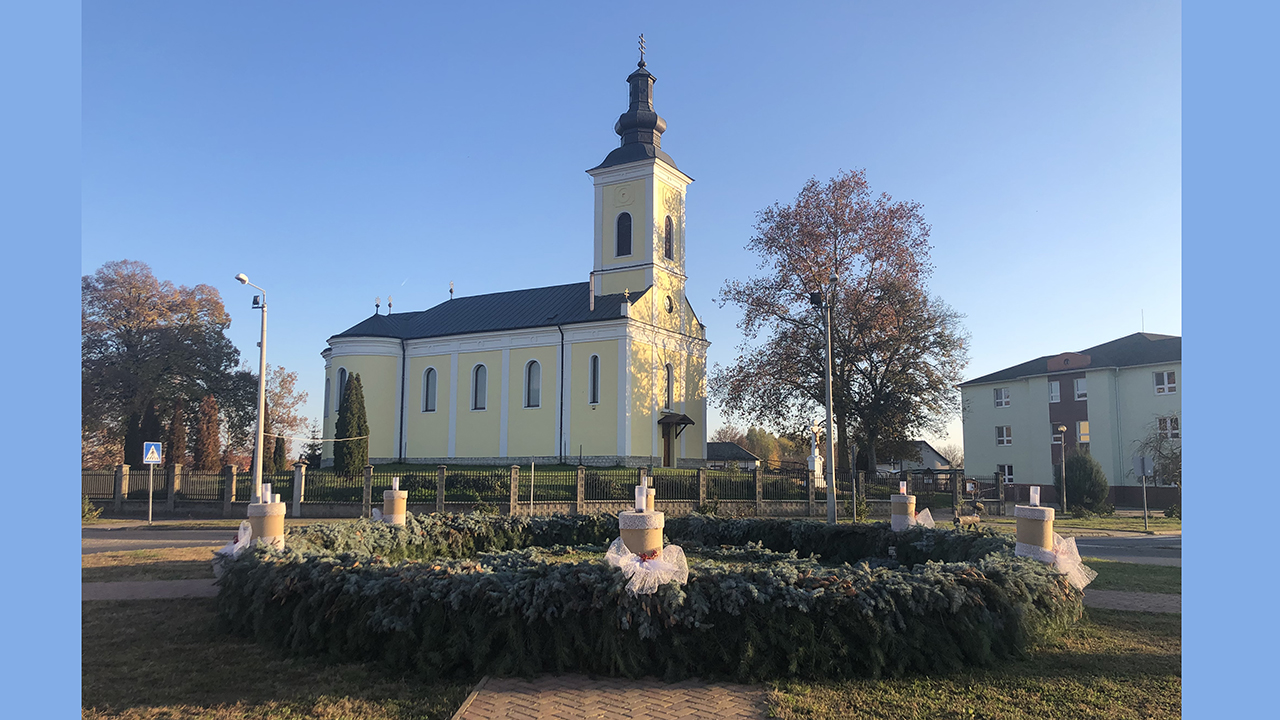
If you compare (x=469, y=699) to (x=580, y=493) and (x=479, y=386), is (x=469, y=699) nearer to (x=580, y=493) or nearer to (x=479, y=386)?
(x=580, y=493)

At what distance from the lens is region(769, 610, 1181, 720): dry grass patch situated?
5.58m

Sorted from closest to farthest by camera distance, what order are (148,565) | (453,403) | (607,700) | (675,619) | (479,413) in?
(607,700)
(675,619)
(148,565)
(479,413)
(453,403)

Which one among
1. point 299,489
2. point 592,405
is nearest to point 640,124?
point 592,405

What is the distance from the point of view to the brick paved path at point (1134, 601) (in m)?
9.69

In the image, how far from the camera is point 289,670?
261 inches

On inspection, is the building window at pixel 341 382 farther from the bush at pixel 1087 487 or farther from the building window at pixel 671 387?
the bush at pixel 1087 487

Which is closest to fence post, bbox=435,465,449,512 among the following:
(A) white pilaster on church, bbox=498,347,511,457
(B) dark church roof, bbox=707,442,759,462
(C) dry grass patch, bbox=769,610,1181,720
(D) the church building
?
(D) the church building

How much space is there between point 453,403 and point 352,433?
8.06 meters

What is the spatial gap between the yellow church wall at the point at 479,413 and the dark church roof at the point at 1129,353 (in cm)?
2199

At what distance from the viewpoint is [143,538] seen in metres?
19.1

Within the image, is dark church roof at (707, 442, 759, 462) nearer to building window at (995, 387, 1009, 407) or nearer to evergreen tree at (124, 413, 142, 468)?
building window at (995, 387, 1009, 407)

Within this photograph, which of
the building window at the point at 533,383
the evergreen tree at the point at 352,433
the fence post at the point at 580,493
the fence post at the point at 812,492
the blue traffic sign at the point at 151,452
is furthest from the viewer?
the building window at the point at 533,383

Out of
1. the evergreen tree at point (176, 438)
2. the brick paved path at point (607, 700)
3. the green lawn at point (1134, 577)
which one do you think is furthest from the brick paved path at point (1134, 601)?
the evergreen tree at point (176, 438)

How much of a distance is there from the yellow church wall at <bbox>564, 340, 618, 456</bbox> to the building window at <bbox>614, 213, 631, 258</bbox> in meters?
5.37
